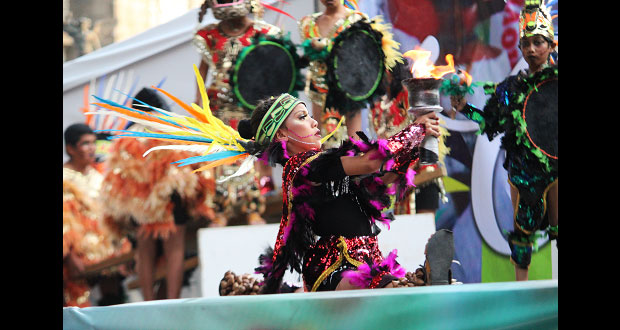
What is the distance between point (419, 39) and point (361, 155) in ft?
10.5

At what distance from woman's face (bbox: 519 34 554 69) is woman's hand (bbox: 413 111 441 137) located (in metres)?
2.47

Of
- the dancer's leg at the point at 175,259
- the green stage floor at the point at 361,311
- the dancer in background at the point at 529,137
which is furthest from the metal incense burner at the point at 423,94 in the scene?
the dancer's leg at the point at 175,259

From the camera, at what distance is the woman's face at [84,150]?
6359 millimetres

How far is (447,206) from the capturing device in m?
6.19

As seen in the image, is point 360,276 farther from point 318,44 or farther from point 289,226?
point 318,44

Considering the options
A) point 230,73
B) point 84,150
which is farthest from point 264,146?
point 84,150

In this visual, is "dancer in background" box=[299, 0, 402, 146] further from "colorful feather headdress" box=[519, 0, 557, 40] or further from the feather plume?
the feather plume

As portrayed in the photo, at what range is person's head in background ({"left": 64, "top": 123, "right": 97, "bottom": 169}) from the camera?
635 cm

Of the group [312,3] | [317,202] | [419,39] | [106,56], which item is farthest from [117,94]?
[317,202]

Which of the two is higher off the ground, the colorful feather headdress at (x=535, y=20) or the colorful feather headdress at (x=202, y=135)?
the colorful feather headdress at (x=535, y=20)

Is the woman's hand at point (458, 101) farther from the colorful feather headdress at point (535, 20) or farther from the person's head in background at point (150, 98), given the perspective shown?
the person's head in background at point (150, 98)

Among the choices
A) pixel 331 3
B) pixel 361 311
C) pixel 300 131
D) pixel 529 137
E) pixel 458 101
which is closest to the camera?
pixel 361 311

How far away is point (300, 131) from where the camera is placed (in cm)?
373

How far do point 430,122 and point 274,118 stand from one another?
891 mm
